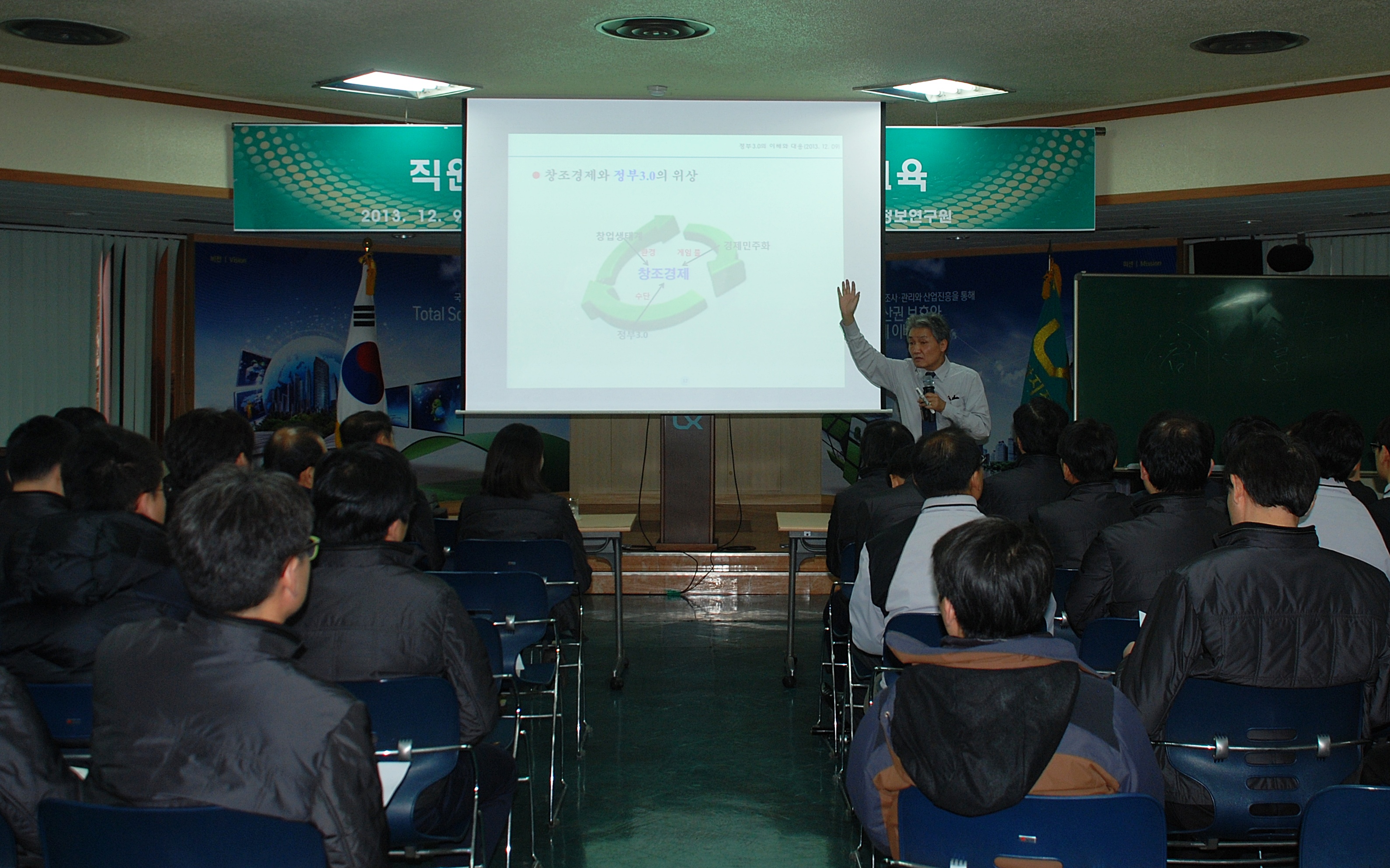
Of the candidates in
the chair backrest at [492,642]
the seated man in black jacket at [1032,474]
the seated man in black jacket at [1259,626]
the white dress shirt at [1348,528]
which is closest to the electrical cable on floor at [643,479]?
the seated man in black jacket at [1032,474]

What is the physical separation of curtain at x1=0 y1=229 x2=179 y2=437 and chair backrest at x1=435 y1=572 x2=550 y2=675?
638cm

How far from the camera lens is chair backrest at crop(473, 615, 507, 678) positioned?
3.11 meters

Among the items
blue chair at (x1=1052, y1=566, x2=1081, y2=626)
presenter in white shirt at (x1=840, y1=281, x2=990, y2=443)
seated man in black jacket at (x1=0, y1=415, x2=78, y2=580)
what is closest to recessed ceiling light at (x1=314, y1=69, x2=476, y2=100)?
presenter in white shirt at (x1=840, y1=281, x2=990, y2=443)

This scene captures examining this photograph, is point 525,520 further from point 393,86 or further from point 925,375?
point 393,86

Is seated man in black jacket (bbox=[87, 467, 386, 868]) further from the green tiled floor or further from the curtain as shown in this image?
Result: the curtain

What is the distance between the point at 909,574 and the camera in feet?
10.4

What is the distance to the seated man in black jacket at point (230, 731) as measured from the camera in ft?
5.10

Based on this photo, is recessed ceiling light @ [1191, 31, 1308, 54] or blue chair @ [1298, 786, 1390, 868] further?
recessed ceiling light @ [1191, 31, 1308, 54]

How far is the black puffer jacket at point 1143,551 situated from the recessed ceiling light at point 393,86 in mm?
4772

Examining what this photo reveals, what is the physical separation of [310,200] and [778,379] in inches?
114

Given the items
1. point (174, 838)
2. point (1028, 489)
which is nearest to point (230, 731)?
point (174, 838)

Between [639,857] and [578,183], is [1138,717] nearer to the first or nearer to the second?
[639,857]

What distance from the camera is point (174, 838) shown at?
148 cm

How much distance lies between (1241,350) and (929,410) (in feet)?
10.8
